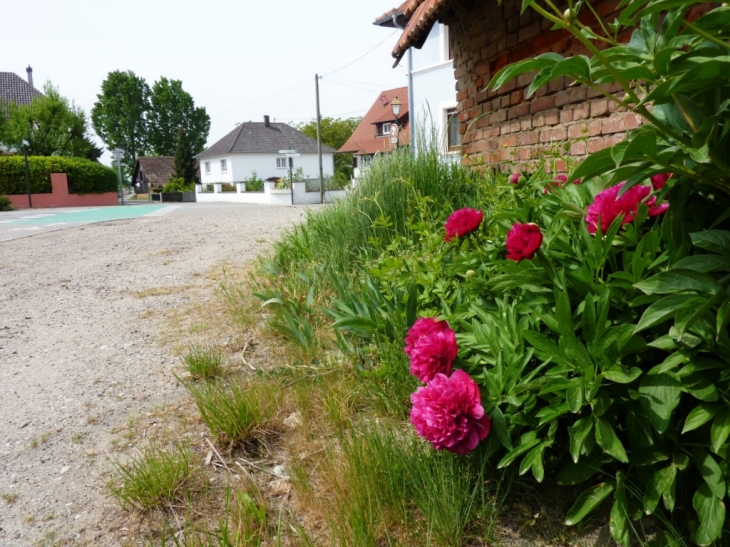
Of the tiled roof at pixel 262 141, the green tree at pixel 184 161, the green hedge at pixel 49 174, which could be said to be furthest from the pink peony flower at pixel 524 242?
the green tree at pixel 184 161

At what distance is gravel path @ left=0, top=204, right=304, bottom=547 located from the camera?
1937 millimetres

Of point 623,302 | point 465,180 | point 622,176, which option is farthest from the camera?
point 465,180

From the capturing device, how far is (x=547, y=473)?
182 centimetres

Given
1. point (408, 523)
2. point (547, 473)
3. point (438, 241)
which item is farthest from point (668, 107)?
point (438, 241)

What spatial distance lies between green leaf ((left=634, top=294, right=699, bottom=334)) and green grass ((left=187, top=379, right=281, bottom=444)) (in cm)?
153

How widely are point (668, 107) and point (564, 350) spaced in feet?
2.22

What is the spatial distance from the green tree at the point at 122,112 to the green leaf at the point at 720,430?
239ft

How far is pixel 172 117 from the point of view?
68.6 metres

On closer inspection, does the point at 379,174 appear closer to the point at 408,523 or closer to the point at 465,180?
the point at 465,180

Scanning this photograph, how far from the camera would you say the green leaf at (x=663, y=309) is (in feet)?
4.16

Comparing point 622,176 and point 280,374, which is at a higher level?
point 622,176

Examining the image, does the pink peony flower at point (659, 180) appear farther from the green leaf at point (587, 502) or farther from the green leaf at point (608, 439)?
the green leaf at point (587, 502)

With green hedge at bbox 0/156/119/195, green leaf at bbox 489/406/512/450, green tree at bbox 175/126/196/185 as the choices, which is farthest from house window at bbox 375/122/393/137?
green leaf at bbox 489/406/512/450

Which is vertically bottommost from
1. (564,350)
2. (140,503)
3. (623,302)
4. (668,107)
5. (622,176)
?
(140,503)
